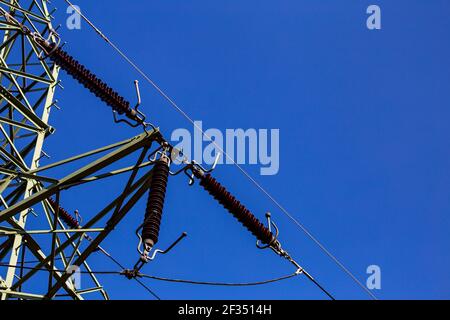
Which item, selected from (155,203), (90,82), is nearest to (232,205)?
(155,203)

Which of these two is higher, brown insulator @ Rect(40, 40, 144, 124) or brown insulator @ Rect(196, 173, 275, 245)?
brown insulator @ Rect(40, 40, 144, 124)

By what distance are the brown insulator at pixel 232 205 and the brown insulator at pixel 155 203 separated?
24.3 inches

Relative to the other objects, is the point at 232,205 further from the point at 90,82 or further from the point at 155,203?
the point at 90,82

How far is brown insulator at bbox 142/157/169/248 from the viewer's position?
8555mm

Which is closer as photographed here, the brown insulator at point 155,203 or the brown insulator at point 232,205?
the brown insulator at point 155,203

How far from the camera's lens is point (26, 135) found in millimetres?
13641

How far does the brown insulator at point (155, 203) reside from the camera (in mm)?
8555

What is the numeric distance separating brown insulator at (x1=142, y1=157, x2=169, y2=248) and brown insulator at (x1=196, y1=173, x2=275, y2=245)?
0.62 m

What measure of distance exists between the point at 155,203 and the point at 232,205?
1.40m
